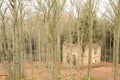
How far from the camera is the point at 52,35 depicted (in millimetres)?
9227

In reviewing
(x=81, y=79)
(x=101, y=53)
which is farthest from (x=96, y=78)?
(x=101, y=53)

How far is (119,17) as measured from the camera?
1041 centimetres

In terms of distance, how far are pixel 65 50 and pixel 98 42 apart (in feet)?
17.1

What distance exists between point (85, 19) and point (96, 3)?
12.3 m

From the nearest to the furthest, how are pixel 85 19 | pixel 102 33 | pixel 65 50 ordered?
pixel 85 19
pixel 65 50
pixel 102 33

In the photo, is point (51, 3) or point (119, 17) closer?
point (51, 3)

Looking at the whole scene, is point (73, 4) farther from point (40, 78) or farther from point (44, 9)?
point (44, 9)

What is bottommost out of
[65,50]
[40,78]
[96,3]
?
[40,78]

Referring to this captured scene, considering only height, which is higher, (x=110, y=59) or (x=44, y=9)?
(x=44, y=9)

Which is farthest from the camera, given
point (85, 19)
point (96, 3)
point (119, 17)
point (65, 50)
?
point (65, 50)

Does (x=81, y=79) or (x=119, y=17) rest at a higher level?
(x=119, y=17)

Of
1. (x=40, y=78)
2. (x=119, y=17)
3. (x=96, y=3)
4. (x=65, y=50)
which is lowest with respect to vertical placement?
(x=40, y=78)

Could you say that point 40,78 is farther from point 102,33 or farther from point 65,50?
point 102,33

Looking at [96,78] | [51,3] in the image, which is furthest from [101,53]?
[51,3]
